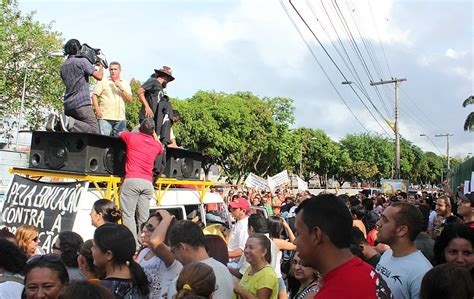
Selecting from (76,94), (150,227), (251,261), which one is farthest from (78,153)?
(251,261)

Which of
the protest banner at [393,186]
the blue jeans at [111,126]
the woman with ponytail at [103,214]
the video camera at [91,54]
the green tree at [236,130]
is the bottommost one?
the woman with ponytail at [103,214]

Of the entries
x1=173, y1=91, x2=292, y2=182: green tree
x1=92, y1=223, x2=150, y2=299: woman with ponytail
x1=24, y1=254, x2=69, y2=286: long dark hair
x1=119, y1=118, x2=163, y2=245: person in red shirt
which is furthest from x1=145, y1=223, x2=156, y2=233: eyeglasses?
x1=173, y1=91, x2=292, y2=182: green tree

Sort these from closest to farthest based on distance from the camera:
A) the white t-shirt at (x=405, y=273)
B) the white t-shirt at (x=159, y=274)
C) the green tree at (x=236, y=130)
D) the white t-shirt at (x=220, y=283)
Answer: the white t-shirt at (x=405, y=273) → the white t-shirt at (x=220, y=283) → the white t-shirt at (x=159, y=274) → the green tree at (x=236, y=130)

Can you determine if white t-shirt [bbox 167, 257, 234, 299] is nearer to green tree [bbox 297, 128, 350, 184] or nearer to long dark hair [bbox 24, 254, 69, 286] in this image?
long dark hair [bbox 24, 254, 69, 286]

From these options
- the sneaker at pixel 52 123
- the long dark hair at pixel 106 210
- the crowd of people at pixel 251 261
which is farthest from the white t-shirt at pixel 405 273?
the sneaker at pixel 52 123

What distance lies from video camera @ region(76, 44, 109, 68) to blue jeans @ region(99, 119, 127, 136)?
2.55 ft

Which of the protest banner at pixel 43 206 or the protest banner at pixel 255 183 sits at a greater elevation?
the protest banner at pixel 255 183

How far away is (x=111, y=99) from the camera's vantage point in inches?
286

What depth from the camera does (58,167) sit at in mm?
6227

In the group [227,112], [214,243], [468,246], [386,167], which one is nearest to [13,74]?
[227,112]

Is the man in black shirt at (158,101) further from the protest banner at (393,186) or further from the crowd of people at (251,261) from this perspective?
the protest banner at (393,186)

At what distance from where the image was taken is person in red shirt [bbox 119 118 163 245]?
6.01 metres

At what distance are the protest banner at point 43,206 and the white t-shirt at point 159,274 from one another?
149cm

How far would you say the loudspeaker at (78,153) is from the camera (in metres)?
6.10
